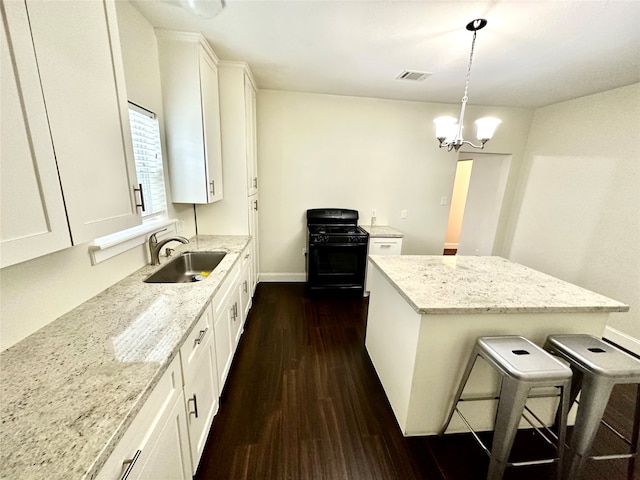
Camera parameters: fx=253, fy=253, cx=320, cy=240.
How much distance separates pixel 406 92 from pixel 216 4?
2.43m

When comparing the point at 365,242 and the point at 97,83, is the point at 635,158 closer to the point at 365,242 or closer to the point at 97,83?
the point at 365,242

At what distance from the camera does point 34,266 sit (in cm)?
Answer: 101

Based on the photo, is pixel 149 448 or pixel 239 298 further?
pixel 239 298

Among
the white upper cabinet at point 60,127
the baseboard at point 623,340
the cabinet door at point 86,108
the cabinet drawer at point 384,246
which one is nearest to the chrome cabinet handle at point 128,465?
the white upper cabinet at point 60,127

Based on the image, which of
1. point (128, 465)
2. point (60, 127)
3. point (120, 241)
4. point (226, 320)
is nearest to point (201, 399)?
point (226, 320)

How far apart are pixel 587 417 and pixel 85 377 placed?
7.01ft

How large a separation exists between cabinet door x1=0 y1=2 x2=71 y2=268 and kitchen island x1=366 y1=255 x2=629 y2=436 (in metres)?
1.52

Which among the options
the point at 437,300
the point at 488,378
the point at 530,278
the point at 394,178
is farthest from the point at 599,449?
the point at 394,178

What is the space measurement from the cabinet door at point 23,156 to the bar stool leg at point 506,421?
189 centimetres

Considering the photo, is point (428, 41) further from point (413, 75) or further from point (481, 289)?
point (481, 289)

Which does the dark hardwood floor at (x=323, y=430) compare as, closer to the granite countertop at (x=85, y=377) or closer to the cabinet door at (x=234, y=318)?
the cabinet door at (x=234, y=318)

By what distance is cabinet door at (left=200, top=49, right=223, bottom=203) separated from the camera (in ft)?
6.72

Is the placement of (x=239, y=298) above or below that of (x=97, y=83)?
below

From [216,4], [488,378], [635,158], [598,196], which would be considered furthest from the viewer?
[598,196]
